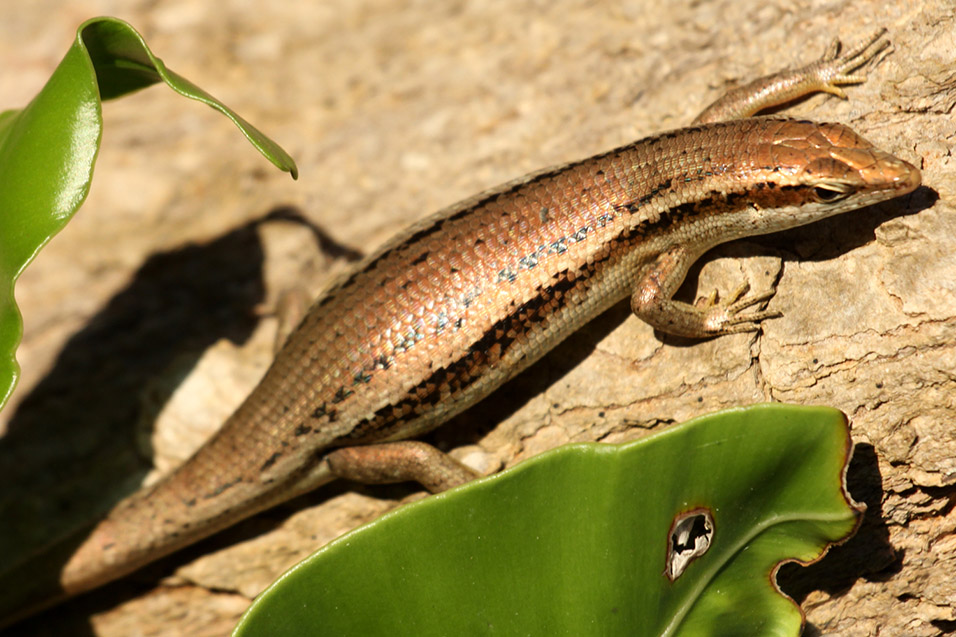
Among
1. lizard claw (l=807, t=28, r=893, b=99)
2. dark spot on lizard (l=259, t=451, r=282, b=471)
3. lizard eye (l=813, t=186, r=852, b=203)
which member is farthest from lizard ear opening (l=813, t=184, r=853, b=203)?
dark spot on lizard (l=259, t=451, r=282, b=471)

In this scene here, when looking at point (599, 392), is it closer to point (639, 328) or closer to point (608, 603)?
point (639, 328)

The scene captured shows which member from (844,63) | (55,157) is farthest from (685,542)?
(55,157)

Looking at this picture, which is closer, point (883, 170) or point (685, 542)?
point (685, 542)

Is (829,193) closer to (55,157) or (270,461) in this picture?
(270,461)

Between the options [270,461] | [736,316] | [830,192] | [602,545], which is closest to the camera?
[602,545]

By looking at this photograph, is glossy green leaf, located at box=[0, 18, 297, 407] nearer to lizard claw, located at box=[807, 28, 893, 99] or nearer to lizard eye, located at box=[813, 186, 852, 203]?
lizard eye, located at box=[813, 186, 852, 203]

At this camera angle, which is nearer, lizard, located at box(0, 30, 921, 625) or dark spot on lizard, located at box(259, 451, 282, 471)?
lizard, located at box(0, 30, 921, 625)

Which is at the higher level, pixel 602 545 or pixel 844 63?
pixel 844 63

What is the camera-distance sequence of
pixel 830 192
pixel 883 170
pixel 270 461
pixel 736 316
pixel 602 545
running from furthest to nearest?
pixel 270 461
pixel 736 316
pixel 830 192
pixel 883 170
pixel 602 545
